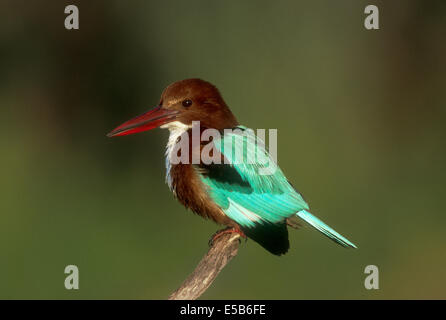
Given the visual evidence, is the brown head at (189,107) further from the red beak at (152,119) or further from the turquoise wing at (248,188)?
the turquoise wing at (248,188)

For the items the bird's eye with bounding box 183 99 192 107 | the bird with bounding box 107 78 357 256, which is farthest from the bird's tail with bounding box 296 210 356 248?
the bird's eye with bounding box 183 99 192 107

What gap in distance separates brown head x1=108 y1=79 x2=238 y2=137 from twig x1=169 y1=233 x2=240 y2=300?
47 cm

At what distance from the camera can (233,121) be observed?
2.90 m

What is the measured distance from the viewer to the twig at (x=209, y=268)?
7.42 ft

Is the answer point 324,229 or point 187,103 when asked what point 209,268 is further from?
point 187,103

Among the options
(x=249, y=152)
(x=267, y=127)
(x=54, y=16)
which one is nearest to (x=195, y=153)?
(x=249, y=152)

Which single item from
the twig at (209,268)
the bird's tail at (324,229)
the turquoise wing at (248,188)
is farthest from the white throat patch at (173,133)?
the bird's tail at (324,229)

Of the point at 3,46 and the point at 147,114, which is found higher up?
the point at 3,46

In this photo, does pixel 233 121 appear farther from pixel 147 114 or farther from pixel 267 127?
pixel 267 127

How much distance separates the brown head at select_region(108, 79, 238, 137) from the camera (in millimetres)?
2836

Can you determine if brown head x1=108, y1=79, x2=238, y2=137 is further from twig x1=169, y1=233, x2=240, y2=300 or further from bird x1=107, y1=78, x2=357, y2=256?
twig x1=169, y1=233, x2=240, y2=300

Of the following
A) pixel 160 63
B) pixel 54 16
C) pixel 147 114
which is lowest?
pixel 147 114

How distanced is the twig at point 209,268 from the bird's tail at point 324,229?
27 centimetres

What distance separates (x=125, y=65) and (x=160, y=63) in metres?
0.26
